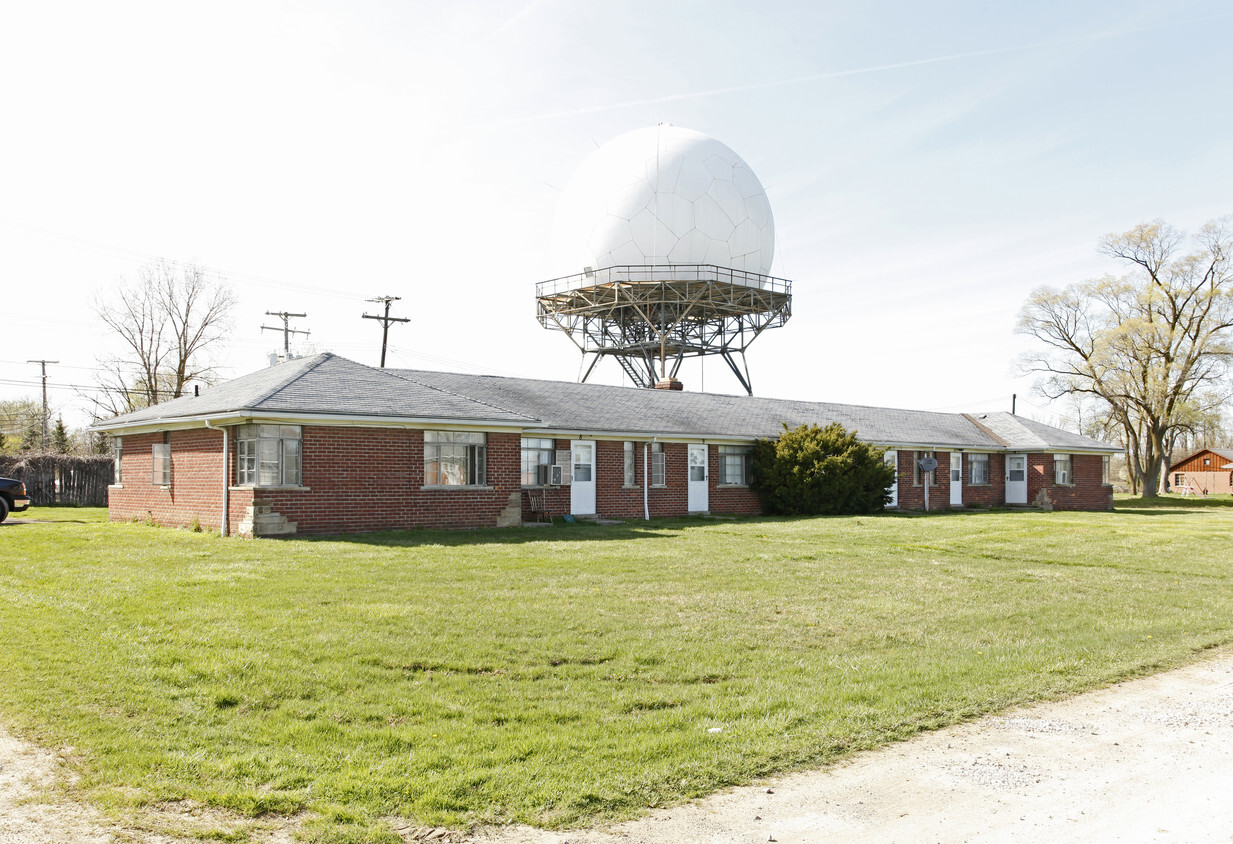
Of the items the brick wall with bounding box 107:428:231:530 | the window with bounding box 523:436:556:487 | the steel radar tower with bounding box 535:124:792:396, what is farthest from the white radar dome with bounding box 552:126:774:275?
the brick wall with bounding box 107:428:231:530

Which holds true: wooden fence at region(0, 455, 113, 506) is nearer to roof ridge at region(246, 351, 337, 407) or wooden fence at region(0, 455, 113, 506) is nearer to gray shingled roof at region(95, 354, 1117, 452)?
gray shingled roof at region(95, 354, 1117, 452)

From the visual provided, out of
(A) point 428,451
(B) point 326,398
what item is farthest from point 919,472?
(B) point 326,398

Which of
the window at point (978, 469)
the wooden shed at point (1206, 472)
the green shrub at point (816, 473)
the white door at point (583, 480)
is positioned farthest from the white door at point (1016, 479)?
the wooden shed at point (1206, 472)

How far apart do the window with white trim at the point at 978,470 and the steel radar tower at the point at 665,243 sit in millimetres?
9949

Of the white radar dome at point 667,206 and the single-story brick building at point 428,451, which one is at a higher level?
the white radar dome at point 667,206

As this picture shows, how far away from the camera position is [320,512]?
17.9 meters

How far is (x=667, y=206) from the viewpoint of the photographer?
34.6m

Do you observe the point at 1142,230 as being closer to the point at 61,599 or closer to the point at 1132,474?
the point at 1132,474

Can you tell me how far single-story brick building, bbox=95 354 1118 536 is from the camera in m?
17.9

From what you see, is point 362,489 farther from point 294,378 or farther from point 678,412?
point 678,412

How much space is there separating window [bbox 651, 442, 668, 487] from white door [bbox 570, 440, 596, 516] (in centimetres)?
207

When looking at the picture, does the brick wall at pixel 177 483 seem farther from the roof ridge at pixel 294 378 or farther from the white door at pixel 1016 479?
the white door at pixel 1016 479

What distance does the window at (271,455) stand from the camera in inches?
692

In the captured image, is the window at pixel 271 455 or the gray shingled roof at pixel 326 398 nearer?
the window at pixel 271 455
